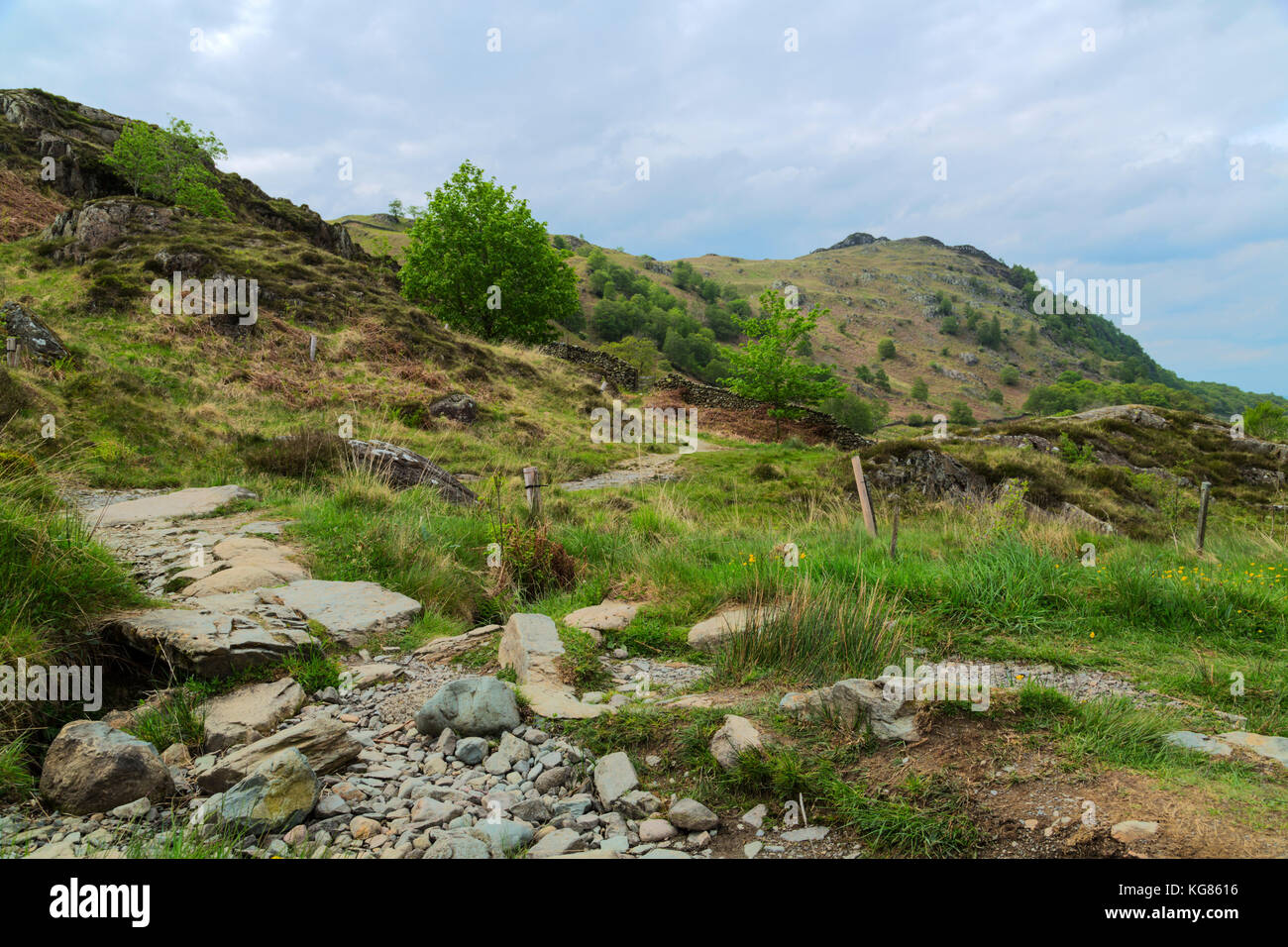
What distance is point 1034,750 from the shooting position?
3.33m

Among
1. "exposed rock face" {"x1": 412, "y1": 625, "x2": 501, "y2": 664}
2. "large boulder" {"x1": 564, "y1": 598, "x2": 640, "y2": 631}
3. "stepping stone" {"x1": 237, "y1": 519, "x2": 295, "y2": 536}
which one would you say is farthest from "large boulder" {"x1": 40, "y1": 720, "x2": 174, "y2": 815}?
"stepping stone" {"x1": 237, "y1": 519, "x2": 295, "y2": 536}

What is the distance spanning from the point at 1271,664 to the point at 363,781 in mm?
6405

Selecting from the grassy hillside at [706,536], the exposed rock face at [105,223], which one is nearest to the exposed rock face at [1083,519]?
the grassy hillside at [706,536]

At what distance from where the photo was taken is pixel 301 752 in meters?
3.20

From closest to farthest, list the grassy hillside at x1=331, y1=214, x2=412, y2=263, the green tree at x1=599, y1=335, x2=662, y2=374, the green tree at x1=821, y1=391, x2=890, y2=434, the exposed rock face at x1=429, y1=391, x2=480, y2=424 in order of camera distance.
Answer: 1. the exposed rock face at x1=429, y1=391, x2=480, y2=424
2. the green tree at x1=599, y1=335, x2=662, y2=374
3. the green tree at x1=821, y1=391, x2=890, y2=434
4. the grassy hillside at x1=331, y1=214, x2=412, y2=263

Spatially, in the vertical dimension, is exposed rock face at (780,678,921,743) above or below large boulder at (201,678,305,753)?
above

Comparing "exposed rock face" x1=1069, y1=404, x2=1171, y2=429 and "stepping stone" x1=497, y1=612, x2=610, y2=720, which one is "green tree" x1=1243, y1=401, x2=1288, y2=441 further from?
"stepping stone" x1=497, y1=612, x2=610, y2=720

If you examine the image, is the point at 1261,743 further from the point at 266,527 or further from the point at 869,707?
the point at 266,527

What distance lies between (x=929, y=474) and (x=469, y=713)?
15523 mm

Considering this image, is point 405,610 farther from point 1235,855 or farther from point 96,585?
point 1235,855

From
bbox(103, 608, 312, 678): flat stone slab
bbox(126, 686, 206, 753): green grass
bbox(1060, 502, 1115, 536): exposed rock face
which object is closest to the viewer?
bbox(126, 686, 206, 753): green grass

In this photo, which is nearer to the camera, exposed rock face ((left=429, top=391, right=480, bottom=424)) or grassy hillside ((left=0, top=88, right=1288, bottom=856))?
grassy hillside ((left=0, top=88, right=1288, bottom=856))

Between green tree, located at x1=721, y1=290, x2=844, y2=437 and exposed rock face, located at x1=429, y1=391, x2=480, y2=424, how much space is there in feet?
51.9

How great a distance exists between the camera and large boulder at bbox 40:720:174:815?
9.13 feet
